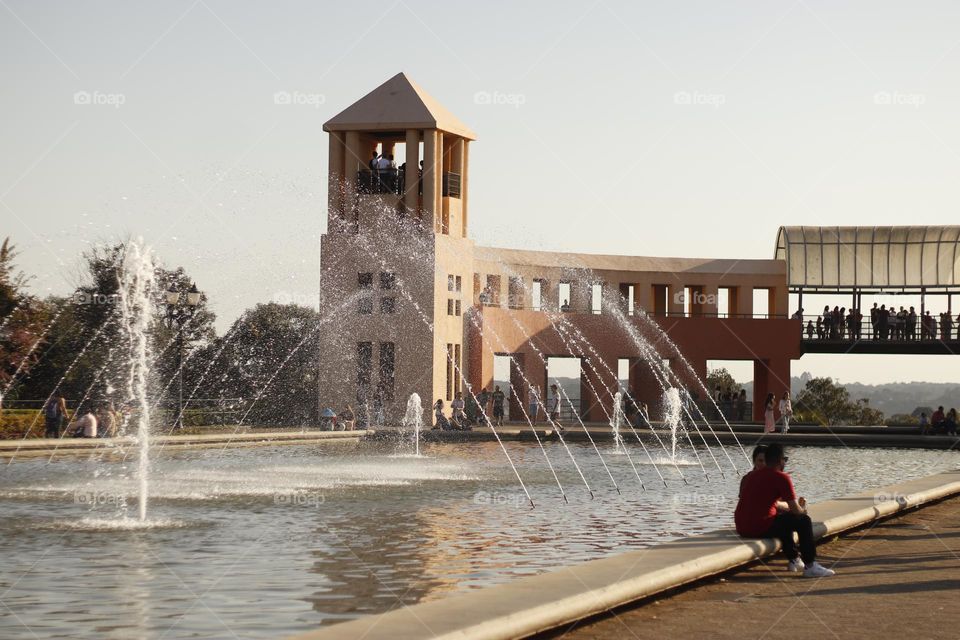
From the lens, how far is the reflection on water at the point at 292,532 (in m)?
9.98

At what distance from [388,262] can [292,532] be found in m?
30.2

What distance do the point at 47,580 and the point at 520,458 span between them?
58.8ft

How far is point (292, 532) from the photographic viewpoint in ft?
47.8

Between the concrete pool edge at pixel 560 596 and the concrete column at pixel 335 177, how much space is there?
33.7 metres

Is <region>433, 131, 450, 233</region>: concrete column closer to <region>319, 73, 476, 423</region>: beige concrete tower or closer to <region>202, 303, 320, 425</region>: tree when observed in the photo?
<region>319, 73, 476, 423</region>: beige concrete tower

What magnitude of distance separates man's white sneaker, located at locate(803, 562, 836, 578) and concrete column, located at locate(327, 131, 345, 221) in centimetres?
3558

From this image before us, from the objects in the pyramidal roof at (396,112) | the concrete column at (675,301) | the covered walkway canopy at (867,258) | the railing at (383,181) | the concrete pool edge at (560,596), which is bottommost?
the concrete pool edge at (560,596)

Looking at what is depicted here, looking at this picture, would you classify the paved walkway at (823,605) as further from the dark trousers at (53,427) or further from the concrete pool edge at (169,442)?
the dark trousers at (53,427)

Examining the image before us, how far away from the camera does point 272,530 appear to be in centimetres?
1476

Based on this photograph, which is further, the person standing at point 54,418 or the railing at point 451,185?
the railing at point 451,185

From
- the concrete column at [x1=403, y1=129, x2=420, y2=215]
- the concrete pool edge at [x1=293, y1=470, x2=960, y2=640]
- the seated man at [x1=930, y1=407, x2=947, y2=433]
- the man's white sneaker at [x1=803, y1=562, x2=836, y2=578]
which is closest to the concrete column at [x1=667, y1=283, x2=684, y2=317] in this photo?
the concrete column at [x1=403, y1=129, x2=420, y2=215]

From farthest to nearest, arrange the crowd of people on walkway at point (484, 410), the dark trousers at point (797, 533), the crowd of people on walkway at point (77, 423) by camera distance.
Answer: the crowd of people on walkway at point (484, 410), the crowd of people on walkway at point (77, 423), the dark trousers at point (797, 533)

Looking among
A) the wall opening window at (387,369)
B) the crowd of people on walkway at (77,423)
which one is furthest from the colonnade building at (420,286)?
the crowd of people on walkway at (77,423)

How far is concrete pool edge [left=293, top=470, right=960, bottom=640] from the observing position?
7551 millimetres
